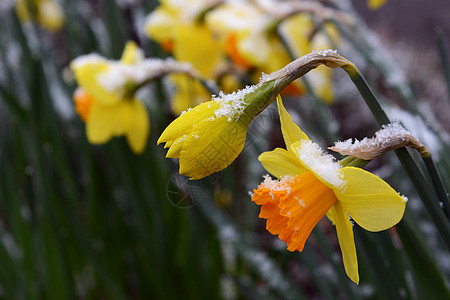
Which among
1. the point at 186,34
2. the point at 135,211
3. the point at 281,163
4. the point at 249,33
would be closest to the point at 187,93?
the point at 186,34

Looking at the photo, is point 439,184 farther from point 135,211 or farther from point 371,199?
point 135,211

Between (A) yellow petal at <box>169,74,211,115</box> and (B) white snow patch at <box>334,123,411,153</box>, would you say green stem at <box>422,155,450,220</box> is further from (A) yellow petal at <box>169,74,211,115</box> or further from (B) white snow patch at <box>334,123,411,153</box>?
(A) yellow petal at <box>169,74,211,115</box>

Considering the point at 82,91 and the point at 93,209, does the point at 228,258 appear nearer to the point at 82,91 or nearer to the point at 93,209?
the point at 93,209

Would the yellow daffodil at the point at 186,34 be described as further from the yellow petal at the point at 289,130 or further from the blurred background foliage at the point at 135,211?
the yellow petal at the point at 289,130

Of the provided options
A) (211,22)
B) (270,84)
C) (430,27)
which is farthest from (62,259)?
(430,27)

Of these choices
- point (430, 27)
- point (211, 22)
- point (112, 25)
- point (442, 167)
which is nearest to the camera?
point (442, 167)
